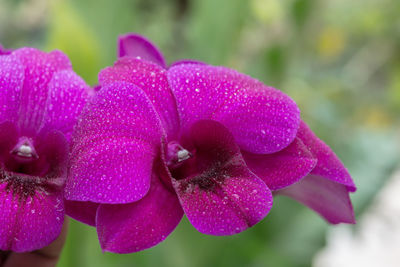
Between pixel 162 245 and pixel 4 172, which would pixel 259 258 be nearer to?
pixel 162 245

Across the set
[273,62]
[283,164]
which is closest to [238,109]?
Answer: [283,164]

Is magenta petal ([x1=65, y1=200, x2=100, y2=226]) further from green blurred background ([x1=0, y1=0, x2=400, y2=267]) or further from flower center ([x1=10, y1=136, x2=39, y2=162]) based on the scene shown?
green blurred background ([x1=0, y1=0, x2=400, y2=267])

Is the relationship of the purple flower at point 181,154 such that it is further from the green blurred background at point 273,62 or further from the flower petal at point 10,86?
the green blurred background at point 273,62

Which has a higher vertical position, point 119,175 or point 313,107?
point 119,175

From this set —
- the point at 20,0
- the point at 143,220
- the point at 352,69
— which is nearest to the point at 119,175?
the point at 143,220

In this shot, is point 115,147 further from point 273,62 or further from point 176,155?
point 273,62

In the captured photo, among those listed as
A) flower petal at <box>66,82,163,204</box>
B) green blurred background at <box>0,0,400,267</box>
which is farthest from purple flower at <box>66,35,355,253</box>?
green blurred background at <box>0,0,400,267</box>

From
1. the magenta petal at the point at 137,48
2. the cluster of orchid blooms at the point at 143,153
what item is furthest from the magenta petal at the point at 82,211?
the magenta petal at the point at 137,48

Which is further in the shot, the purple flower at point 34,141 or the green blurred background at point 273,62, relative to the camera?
the green blurred background at point 273,62
